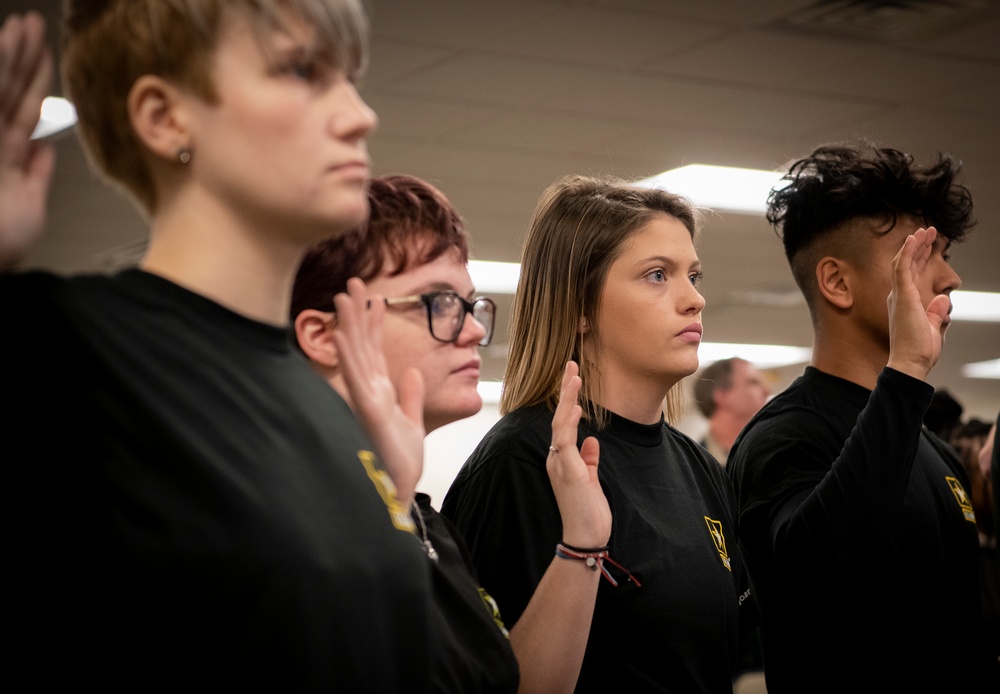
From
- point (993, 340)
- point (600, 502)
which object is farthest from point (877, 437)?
point (993, 340)

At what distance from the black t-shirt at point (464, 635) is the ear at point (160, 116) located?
2.12 feet

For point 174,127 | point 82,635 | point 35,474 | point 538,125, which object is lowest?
point 82,635

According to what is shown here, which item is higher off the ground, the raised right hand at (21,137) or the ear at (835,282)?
Answer: the ear at (835,282)

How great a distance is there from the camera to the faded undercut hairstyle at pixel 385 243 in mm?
1445

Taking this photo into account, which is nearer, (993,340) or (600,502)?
(600,502)

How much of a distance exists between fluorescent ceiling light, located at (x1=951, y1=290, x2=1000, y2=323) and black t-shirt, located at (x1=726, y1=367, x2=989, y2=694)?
24.7 ft

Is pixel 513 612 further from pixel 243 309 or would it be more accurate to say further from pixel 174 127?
pixel 174 127

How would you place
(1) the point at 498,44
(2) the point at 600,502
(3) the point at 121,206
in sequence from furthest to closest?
(3) the point at 121,206, (1) the point at 498,44, (2) the point at 600,502

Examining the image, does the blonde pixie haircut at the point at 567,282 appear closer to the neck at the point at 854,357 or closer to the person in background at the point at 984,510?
the neck at the point at 854,357

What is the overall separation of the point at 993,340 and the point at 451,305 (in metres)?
11.5

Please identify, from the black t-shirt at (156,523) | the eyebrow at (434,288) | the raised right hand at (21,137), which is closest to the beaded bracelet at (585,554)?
the eyebrow at (434,288)

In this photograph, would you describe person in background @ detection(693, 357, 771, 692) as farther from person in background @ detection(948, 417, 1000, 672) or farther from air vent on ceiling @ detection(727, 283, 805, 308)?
air vent on ceiling @ detection(727, 283, 805, 308)

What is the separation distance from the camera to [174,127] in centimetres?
97

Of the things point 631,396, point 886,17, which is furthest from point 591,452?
point 886,17
